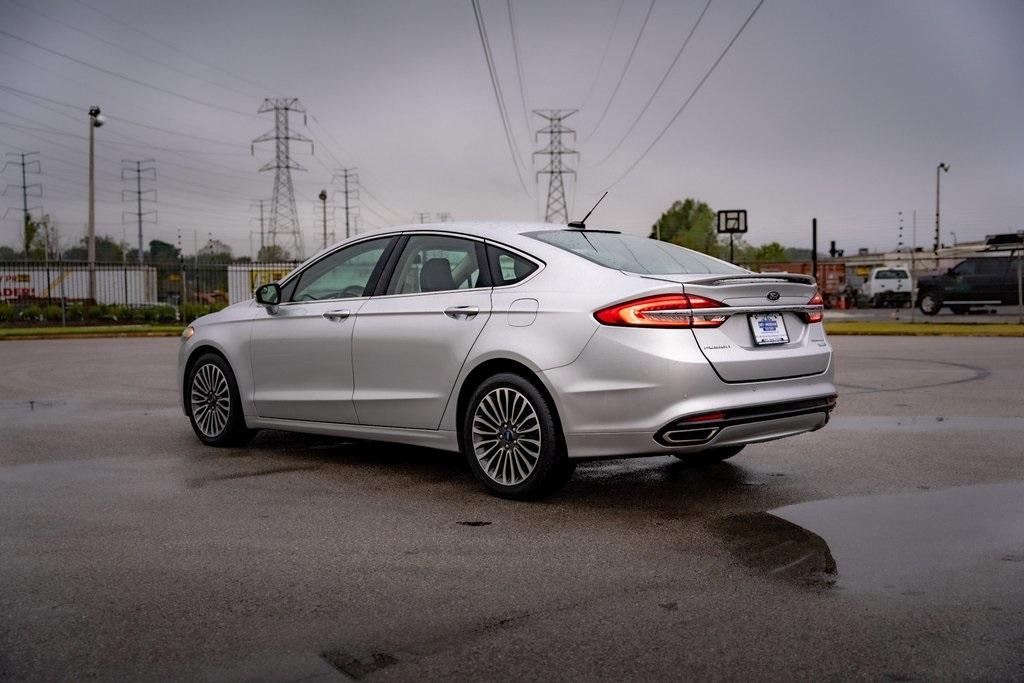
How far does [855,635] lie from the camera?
3566 mm

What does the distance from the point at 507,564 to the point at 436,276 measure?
8.12 feet

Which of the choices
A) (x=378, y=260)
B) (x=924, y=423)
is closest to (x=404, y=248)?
(x=378, y=260)

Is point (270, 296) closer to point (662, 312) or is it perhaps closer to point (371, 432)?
point (371, 432)

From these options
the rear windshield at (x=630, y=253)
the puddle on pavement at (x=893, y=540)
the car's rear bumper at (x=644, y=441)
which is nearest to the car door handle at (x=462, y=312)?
the rear windshield at (x=630, y=253)

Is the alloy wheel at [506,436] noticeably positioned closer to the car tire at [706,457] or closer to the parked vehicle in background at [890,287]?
the car tire at [706,457]

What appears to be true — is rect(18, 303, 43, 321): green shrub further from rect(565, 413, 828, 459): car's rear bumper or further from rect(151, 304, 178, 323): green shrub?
rect(565, 413, 828, 459): car's rear bumper

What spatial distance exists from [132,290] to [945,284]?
32.5 meters

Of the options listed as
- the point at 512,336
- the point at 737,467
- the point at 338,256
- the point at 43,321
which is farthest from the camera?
the point at 43,321

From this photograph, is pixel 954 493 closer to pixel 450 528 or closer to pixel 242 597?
pixel 450 528

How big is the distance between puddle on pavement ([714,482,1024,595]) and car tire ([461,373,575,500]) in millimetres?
992

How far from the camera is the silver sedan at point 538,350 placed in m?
5.34

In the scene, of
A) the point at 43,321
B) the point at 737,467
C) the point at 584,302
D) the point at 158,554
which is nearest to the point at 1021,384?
the point at 737,467

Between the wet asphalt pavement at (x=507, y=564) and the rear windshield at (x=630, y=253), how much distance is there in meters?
1.38

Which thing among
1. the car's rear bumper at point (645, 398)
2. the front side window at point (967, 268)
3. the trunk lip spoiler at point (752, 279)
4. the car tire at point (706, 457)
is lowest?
the car tire at point (706, 457)
